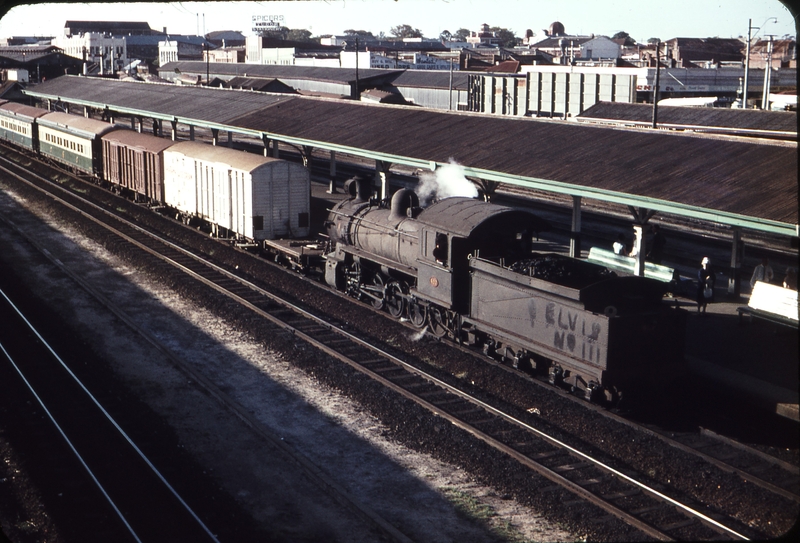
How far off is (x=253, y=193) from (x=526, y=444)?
15833 millimetres

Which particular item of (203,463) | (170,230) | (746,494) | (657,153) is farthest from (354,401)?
(170,230)

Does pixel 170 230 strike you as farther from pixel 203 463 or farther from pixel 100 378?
pixel 203 463

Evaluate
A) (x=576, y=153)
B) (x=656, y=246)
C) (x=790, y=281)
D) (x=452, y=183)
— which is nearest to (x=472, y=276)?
(x=452, y=183)

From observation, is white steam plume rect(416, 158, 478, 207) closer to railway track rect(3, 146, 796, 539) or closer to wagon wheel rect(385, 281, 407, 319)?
wagon wheel rect(385, 281, 407, 319)

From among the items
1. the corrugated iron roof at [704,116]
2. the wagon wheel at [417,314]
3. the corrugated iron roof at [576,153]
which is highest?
the corrugated iron roof at [704,116]

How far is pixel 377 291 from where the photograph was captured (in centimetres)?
2155

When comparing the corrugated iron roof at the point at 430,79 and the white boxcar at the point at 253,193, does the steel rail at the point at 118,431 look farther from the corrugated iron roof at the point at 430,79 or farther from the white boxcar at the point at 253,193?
the corrugated iron roof at the point at 430,79

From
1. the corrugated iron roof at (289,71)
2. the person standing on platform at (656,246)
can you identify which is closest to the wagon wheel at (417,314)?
the person standing on platform at (656,246)

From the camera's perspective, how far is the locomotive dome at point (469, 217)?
16.9 meters

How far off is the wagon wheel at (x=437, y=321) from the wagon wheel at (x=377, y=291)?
2250 millimetres

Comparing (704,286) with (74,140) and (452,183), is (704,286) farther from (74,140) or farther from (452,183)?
(74,140)

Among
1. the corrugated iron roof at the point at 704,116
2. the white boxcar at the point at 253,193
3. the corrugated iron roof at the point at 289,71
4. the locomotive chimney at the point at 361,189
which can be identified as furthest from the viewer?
the corrugated iron roof at the point at 289,71

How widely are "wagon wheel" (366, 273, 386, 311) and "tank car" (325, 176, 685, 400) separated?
0.04 meters

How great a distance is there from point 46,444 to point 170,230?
→ 810 inches
